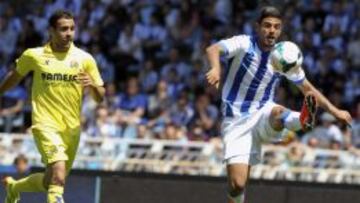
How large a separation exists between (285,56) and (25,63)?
240cm

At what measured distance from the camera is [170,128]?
18703 millimetres

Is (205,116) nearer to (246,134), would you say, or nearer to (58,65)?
(246,134)

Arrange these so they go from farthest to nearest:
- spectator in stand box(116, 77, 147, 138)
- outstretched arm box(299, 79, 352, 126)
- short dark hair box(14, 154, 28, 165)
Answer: spectator in stand box(116, 77, 147, 138)
short dark hair box(14, 154, 28, 165)
outstretched arm box(299, 79, 352, 126)

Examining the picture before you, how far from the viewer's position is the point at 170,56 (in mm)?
21406

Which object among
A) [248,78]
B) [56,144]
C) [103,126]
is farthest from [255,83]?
[103,126]

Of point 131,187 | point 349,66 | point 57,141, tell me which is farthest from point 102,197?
point 349,66

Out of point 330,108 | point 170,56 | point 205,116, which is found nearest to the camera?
point 330,108

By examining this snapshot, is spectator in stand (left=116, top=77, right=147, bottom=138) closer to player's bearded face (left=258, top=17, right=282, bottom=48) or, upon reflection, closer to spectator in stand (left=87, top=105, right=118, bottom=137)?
spectator in stand (left=87, top=105, right=118, bottom=137)

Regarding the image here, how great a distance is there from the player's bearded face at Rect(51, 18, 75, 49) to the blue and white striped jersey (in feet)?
4.72

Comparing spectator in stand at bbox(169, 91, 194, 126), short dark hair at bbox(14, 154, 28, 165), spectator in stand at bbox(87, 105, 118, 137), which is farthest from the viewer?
spectator in stand at bbox(169, 91, 194, 126)

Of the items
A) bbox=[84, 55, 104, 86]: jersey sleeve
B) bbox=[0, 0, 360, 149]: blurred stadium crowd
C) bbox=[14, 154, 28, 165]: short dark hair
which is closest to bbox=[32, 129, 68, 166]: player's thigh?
bbox=[84, 55, 104, 86]: jersey sleeve

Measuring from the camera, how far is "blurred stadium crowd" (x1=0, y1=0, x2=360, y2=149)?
19156 millimetres

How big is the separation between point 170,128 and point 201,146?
784mm

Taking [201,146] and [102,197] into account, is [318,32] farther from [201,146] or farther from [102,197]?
[102,197]
